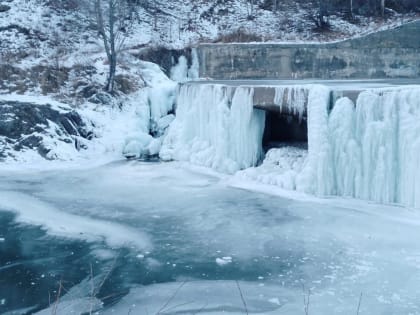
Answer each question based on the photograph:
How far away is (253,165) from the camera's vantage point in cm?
1002

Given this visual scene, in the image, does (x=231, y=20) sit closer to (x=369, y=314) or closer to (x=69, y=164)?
(x=69, y=164)

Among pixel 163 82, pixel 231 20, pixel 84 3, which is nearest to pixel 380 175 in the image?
pixel 163 82

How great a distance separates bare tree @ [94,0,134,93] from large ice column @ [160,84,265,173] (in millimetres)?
2746

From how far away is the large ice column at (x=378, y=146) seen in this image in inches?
286

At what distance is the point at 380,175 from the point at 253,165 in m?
2.97

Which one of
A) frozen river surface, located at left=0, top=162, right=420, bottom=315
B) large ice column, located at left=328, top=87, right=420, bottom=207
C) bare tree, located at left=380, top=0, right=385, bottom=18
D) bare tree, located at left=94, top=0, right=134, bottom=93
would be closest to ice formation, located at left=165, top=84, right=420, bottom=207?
large ice column, located at left=328, top=87, right=420, bottom=207

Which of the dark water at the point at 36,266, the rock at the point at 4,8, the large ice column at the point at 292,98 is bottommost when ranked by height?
the dark water at the point at 36,266

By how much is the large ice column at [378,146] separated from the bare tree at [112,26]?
22.6 feet

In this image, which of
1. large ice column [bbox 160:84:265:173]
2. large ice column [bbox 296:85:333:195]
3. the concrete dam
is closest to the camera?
the concrete dam

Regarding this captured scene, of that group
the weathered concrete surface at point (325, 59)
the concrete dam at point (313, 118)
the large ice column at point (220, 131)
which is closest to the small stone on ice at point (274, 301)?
the concrete dam at point (313, 118)

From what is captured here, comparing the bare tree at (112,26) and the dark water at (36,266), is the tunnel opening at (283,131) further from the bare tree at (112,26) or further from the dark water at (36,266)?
the dark water at (36,266)

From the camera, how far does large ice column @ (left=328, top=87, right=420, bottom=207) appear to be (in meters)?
7.26

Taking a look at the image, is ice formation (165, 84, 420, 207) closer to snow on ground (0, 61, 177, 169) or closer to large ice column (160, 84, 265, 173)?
large ice column (160, 84, 265, 173)

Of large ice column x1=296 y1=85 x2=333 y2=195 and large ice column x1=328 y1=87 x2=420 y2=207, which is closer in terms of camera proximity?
large ice column x1=328 y1=87 x2=420 y2=207
